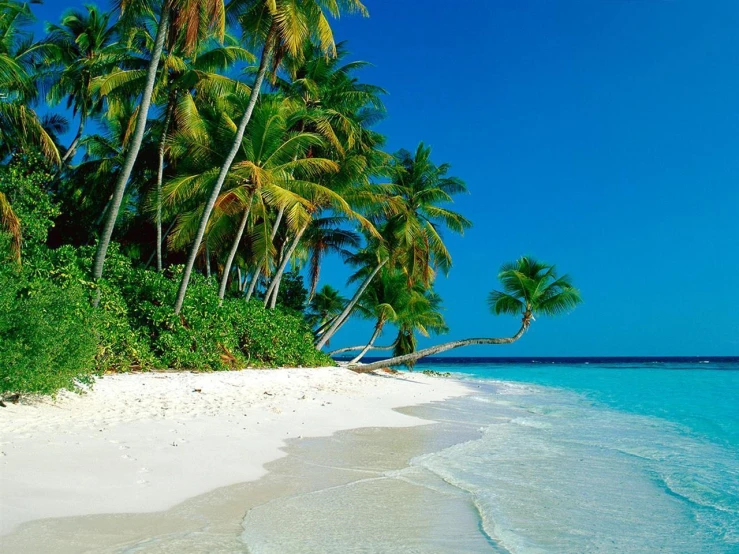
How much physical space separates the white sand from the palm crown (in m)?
11.2

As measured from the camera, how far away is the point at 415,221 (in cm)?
2170

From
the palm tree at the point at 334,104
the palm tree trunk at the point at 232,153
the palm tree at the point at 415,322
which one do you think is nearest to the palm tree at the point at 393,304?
the palm tree at the point at 415,322

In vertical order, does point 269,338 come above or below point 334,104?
below

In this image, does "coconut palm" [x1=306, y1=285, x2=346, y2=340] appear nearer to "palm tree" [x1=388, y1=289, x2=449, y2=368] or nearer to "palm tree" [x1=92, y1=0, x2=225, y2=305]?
"palm tree" [x1=388, y1=289, x2=449, y2=368]

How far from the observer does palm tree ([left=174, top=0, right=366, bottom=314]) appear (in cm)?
1309

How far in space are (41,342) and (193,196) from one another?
10.3 m

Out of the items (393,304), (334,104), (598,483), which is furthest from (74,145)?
(598,483)

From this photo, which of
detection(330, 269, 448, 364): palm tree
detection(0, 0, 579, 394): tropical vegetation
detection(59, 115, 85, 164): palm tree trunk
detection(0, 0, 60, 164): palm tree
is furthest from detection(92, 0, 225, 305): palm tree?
detection(330, 269, 448, 364): palm tree

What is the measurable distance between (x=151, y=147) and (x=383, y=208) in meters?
8.02

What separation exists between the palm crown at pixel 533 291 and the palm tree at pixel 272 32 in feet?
37.1

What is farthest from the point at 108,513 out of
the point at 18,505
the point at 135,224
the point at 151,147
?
the point at 135,224

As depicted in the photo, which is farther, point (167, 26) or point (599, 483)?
point (167, 26)

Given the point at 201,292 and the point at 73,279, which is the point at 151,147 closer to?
the point at 201,292

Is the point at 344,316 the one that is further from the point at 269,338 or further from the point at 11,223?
the point at 11,223
